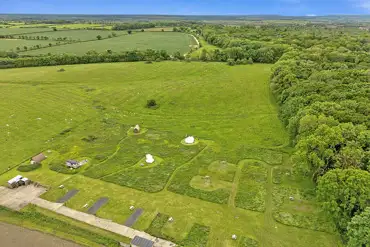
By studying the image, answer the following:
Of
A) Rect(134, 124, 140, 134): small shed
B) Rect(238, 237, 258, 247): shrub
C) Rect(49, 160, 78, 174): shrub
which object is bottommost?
Rect(238, 237, 258, 247): shrub

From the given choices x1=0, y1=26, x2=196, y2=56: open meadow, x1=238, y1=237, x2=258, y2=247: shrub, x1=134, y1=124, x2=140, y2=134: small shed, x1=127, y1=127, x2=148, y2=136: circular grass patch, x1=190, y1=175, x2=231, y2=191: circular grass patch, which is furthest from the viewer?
x1=0, y1=26, x2=196, y2=56: open meadow

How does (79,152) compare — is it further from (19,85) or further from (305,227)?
(19,85)

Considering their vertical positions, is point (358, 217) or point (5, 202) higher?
point (358, 217)

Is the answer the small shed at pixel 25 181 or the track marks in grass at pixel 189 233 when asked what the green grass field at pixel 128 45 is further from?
the track marks in grass at pixel 189 233

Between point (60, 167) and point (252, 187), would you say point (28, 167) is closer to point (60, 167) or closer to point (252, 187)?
point (60, 167)

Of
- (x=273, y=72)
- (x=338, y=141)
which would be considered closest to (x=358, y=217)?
(x=338, y=141)

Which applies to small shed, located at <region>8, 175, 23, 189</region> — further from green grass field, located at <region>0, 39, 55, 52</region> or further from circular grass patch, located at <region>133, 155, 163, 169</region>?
green grass field, located at <region>0, 39, 55, 52</region>

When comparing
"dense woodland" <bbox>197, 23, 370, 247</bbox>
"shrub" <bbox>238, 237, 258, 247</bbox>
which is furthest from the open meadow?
"shrub" <bbox>238, 237, 258, 247</bbox>

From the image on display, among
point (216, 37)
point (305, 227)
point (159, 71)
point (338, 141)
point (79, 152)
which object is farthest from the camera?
point (216, 37)
